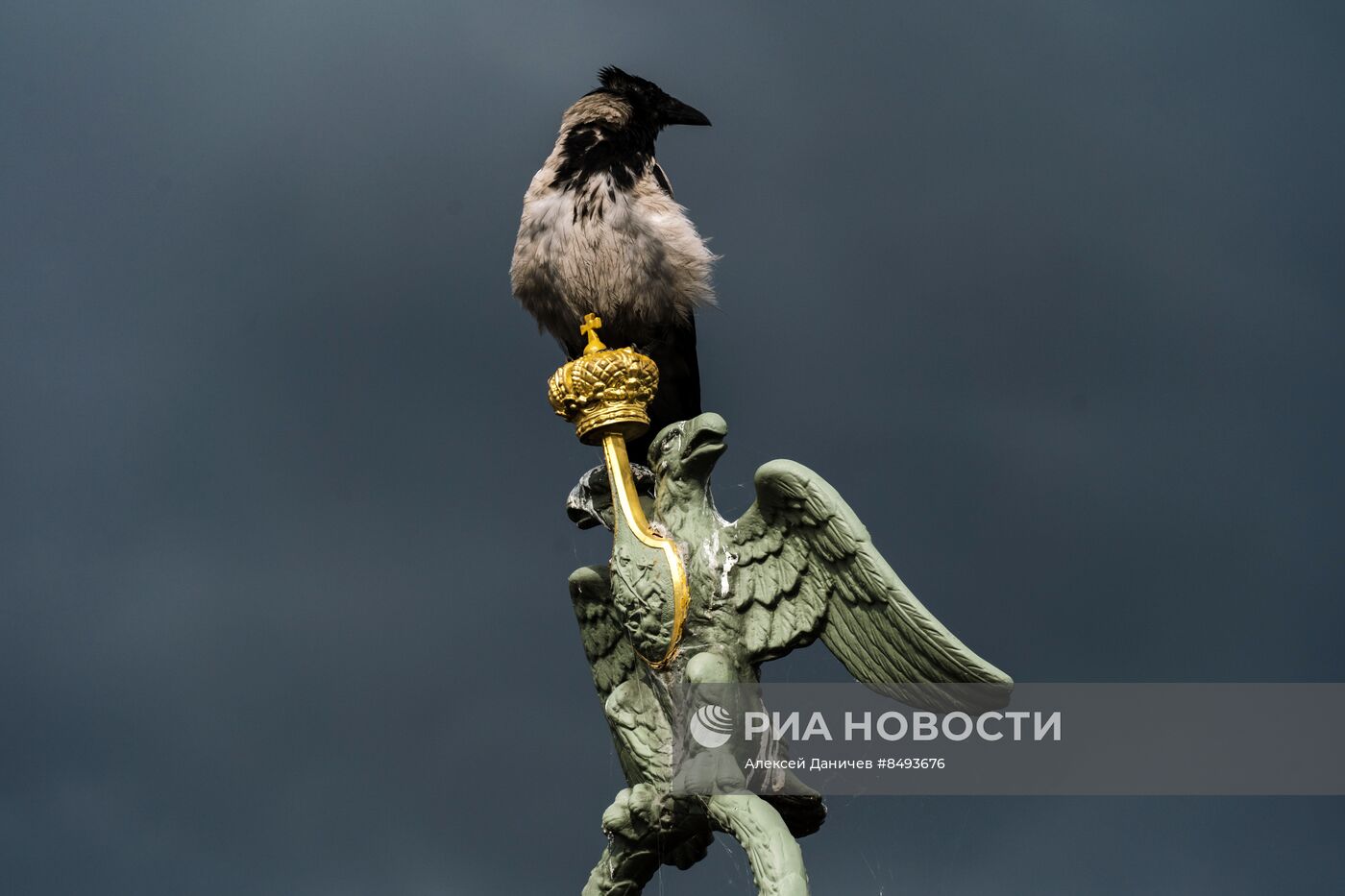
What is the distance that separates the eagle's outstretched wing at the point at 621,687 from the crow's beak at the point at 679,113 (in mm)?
2045

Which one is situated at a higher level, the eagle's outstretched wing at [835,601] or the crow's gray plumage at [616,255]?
the crow's gray plumage at [616,255]

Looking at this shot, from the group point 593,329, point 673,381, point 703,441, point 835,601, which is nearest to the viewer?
point 835,601

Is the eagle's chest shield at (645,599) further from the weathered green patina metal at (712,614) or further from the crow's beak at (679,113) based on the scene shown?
the crow's beak at (679,113)

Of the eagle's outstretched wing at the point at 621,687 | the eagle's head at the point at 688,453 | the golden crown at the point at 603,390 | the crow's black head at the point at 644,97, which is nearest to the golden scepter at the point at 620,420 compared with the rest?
the golden crown at the point at 603,390

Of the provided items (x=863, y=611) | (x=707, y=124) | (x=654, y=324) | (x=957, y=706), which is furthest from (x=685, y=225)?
(x=957, y=706)

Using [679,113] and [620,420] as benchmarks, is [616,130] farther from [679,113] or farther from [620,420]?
[620,420]

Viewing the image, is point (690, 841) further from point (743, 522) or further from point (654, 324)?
point (654, 324)

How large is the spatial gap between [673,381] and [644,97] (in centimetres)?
131

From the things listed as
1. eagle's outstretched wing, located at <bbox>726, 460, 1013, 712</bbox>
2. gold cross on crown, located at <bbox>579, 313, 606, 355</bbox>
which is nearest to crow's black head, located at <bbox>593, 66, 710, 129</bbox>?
gold cross on crown, located at <bbox>579, 313, 606, 355</bbox>

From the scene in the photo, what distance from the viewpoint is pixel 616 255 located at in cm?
845

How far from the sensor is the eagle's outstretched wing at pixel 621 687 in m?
8.20

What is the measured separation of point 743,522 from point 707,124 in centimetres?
215

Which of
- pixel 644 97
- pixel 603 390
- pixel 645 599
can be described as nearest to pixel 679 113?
pixel 644 97

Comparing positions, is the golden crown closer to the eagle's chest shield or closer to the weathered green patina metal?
the weathered green patina metal
